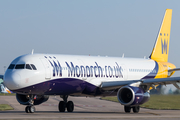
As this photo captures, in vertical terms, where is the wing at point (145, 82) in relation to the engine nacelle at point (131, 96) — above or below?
above

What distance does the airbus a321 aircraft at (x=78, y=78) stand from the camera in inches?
898

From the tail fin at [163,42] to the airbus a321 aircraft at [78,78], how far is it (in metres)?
3.03

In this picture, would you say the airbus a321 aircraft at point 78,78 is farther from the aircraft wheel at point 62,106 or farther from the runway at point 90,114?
the runway at point 90,114

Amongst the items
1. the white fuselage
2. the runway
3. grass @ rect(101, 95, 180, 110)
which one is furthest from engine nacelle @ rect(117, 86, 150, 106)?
grass @ rect(101, 95, 180, 110)

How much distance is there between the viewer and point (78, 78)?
84.3 feet

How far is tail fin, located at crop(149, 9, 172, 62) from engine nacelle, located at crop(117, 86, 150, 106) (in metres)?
9.96

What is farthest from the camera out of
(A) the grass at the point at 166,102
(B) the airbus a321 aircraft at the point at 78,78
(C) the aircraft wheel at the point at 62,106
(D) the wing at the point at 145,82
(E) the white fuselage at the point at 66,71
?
(A) the grass at the point at 166,102

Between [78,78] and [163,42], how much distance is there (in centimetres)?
1369

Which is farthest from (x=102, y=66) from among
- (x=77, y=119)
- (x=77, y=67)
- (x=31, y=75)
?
(x=77, y=119)

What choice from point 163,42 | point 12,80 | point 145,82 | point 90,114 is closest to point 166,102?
point 163,42

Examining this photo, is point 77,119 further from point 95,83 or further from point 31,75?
point 95,83

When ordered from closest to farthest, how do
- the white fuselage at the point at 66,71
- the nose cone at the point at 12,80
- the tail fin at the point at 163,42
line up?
the nose cone at the point at 12,80 < the white fuselage at the point at 66,71 < the tail fin at the point at 163,42

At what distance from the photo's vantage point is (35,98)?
26594mm

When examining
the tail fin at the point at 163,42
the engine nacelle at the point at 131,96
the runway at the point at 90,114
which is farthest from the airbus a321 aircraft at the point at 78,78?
the tail fin at the point at 163,42
